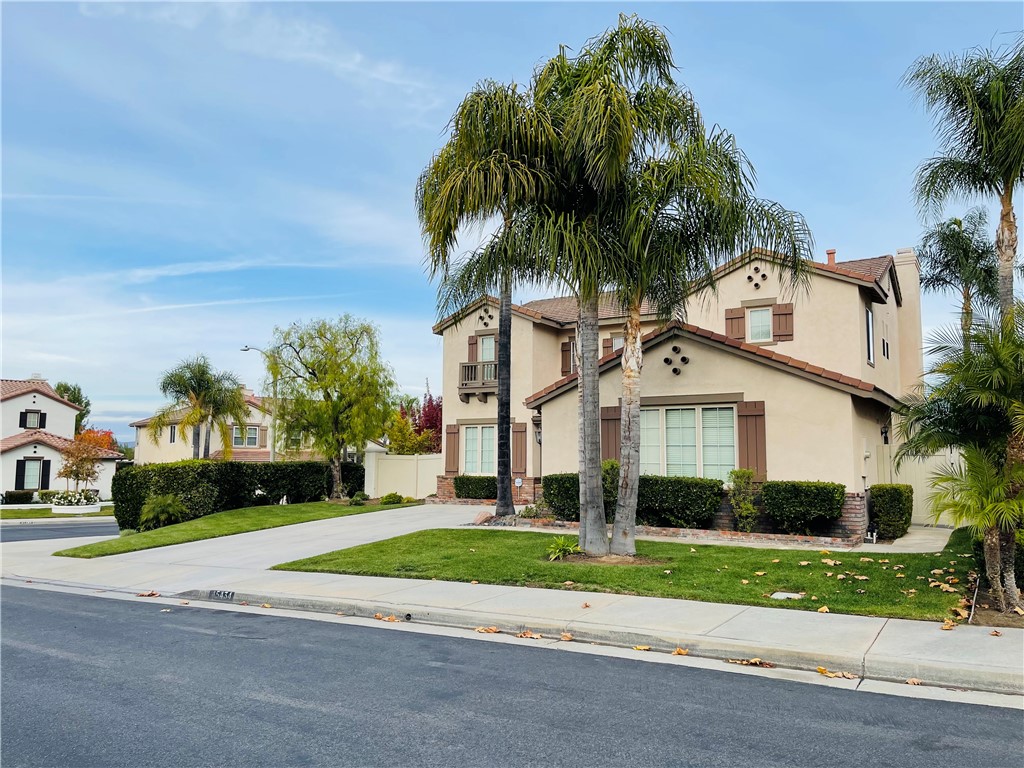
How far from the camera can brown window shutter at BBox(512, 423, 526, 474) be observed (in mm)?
25922

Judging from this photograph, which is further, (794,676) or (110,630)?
(110,630)

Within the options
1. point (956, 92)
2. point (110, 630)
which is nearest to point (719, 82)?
point (956, 92)

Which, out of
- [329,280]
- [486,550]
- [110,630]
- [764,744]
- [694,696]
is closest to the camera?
[764,744]

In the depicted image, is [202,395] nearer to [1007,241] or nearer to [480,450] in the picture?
[480,450]

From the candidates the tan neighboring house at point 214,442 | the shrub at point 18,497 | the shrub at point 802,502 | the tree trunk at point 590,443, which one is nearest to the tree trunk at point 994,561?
the tree trunk at point 590,443

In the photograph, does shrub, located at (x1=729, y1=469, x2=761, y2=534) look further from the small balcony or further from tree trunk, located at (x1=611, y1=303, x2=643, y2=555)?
the small balcony

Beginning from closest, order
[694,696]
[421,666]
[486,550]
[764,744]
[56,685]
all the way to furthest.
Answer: [764,744], [694,696], [56,685], [421,666], [486,550]

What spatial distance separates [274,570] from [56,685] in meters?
6.76

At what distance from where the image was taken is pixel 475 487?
26219 mm

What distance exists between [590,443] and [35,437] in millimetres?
44829

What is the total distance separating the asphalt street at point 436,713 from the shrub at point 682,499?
8937 millimetres

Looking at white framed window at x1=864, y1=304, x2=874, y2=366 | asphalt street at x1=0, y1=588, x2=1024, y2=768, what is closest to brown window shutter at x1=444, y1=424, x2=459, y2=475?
white framed window at x1=864, y1=304, x2=874, y2=366

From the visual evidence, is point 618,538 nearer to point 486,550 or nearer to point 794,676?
point 486,550

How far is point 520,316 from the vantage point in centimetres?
2655
